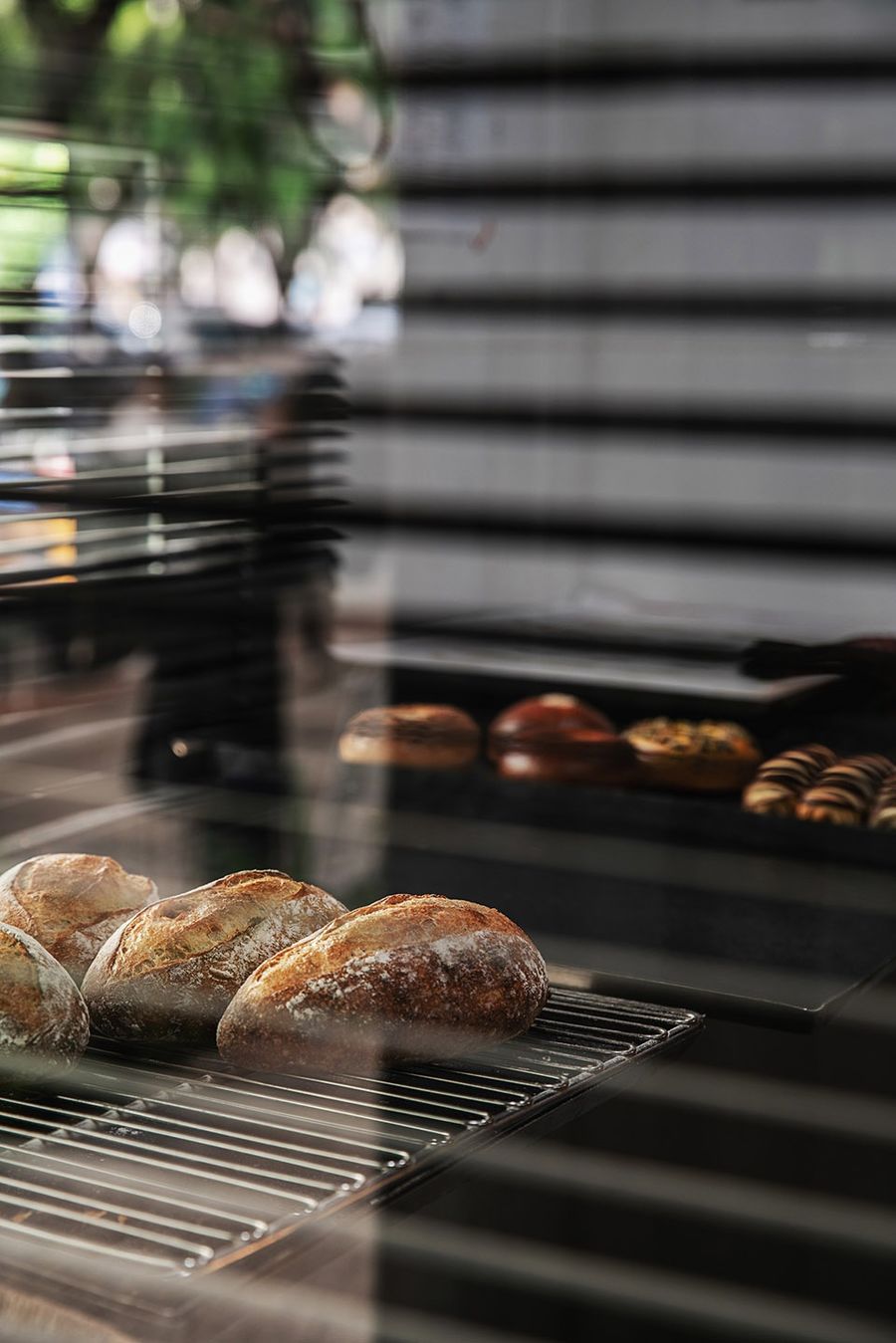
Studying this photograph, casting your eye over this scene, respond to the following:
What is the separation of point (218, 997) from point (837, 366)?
230 centimetres

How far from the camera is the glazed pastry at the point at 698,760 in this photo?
1.30 m

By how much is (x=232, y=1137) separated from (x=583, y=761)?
0.72m

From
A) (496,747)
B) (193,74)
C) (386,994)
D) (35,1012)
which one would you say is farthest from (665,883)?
(193,74)

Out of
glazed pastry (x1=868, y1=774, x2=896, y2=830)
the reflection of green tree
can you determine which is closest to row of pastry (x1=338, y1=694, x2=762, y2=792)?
glazed pastry (x1=868, y1=774, x2=896, y2=830)

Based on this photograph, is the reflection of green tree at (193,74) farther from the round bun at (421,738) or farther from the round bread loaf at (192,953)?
the round bread loaf at (192,953)

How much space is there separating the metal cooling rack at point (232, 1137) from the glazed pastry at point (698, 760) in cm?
53

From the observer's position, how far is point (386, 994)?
733 mm

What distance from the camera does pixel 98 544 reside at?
176 centimetres

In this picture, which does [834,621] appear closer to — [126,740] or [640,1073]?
[126,740]

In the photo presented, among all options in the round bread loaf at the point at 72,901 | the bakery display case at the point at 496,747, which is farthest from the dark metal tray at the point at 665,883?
the round bread loaf at the point at 72,901

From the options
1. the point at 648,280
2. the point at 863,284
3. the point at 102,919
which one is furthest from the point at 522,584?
the point at 102,919

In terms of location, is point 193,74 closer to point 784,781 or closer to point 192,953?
point 784,781

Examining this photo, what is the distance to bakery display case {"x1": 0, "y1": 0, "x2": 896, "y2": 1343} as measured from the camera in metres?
0.70

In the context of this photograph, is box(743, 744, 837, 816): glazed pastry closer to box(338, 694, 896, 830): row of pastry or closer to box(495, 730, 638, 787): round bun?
box(338, 694, 896, 830): row of pastry
